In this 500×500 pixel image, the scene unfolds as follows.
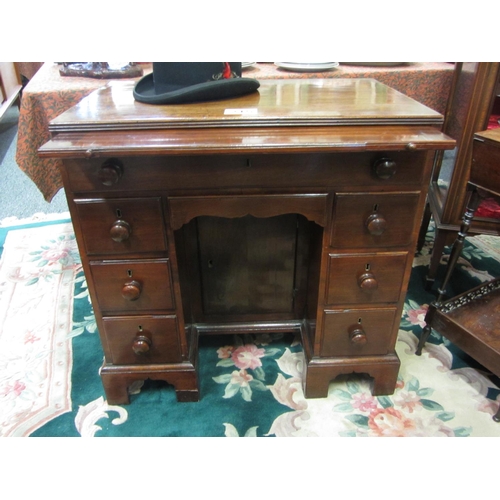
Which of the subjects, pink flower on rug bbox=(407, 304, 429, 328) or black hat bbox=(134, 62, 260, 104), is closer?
black hat bbox=(134, 62, 260, 104)

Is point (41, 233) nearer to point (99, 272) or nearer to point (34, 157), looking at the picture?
point (34, 157)

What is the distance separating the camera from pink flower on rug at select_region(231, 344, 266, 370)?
49.8 inches

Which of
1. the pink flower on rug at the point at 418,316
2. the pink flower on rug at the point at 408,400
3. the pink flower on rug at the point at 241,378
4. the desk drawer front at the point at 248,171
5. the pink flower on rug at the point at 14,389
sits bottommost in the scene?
the pink flower on rug at the point at 14,389

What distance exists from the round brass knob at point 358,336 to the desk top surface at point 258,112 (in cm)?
50

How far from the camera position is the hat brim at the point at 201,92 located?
93 cm

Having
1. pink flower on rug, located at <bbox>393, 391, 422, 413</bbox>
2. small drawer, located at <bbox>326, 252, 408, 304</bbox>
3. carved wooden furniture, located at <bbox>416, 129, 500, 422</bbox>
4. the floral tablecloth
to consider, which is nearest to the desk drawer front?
small drawer, located at <bbox>326, 252, 408, 304</bbox>

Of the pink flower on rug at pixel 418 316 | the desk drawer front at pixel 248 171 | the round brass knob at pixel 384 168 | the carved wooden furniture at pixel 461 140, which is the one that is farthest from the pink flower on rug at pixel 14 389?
the carved wooden furniture at pixel 461 140

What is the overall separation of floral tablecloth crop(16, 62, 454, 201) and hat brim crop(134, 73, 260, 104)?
35 centimetres

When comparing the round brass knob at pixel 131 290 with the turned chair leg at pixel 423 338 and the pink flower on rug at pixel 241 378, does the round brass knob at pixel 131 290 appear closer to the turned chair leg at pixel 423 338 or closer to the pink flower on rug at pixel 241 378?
the pink flower on rug at pixel 241 378

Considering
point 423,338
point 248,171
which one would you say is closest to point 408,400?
point 423,338

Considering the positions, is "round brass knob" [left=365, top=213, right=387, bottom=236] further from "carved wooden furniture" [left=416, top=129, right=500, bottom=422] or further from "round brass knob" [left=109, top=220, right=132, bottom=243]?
"round brass knob" [left=109, top=220, right=132, bottom=243]

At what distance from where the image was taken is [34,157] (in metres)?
1.31

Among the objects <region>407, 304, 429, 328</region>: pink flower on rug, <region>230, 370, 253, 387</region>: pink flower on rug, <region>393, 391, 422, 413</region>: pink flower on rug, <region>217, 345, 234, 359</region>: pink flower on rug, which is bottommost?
<region>217, 345, 234, 359</region>: pink flower on rug

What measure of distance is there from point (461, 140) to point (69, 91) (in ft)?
4.12
